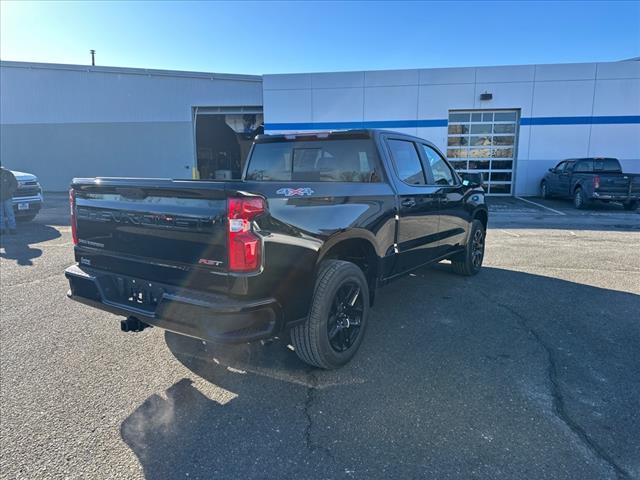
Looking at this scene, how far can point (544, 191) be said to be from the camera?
18203 mm

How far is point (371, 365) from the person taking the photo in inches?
140

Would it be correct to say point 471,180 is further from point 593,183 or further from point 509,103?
point 509,103

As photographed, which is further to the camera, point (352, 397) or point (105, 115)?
point (105, 115)

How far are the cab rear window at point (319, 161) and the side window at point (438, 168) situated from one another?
123 centimetres

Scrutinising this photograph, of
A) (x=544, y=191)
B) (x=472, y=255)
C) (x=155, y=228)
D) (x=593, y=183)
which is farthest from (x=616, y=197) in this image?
(x=155, y=228)

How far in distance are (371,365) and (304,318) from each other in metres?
0.86

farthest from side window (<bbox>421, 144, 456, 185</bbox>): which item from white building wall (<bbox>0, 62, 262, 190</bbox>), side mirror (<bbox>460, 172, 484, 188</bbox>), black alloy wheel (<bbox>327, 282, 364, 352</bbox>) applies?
white building wall (<bbox>0, 62, 262, 190</bbox>)

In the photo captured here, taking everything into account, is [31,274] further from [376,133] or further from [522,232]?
[522,232]

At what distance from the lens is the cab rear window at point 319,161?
13.3ft

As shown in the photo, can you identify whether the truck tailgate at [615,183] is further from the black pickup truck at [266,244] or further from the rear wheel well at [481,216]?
the black pickup truck at [266,244]

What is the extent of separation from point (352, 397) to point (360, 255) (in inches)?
49.7

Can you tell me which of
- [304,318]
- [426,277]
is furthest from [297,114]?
[304,318]

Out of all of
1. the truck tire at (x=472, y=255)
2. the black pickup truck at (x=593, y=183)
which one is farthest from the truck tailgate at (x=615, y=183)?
the truck tire at (x=472, y=255)

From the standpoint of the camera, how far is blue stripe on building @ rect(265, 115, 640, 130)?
17906 millimetres
